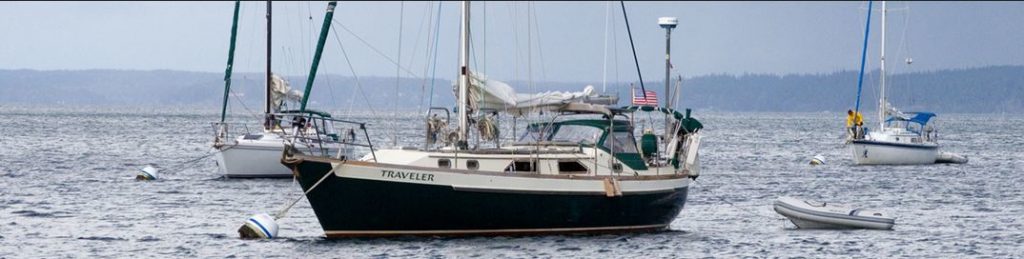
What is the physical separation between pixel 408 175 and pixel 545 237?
3446 millimetres

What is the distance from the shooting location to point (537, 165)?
31.2 metres

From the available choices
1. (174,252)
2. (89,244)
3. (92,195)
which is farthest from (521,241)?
(92,195)

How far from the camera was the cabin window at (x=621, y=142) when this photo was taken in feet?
108

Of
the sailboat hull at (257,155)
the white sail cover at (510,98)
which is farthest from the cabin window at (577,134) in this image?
the sailboat hull at (257,155)

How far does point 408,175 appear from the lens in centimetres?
2988

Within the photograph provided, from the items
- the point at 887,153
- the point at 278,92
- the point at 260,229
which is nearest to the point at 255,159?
the point at 278,92

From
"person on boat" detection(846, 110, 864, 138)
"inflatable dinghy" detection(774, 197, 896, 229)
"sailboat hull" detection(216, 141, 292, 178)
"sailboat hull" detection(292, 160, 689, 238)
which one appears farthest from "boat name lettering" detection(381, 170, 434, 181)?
"person on boat" detection(846, 110, 864, 138)

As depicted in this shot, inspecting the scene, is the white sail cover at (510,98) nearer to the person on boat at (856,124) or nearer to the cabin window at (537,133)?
the cabin window at (537,133)

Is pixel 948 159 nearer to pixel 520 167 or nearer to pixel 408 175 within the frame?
pixel 520 167

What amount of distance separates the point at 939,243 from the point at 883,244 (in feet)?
6.24

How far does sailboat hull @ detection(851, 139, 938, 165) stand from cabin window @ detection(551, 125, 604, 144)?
131 feet

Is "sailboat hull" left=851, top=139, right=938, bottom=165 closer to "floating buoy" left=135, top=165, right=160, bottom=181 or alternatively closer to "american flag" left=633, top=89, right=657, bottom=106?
"floating buoy" left=135, top=165, right=160, bottom=181

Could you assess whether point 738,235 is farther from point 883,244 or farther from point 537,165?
point 537,165

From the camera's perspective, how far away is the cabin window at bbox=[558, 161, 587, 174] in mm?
31859
